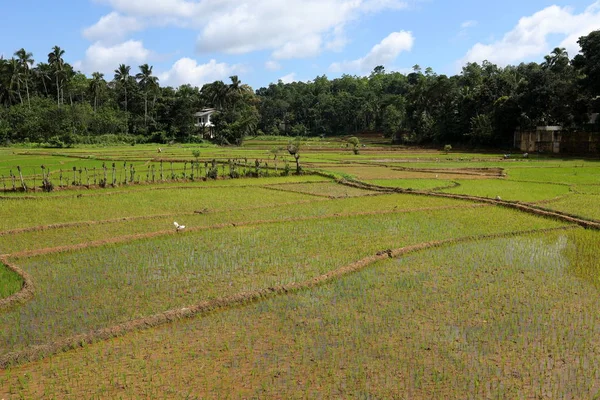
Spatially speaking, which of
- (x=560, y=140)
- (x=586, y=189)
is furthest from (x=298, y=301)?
(x=560, y=140)

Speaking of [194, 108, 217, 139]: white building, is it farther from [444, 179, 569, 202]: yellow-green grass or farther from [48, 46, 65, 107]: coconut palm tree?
[444, 179, 569, 202]: yellow-green grass

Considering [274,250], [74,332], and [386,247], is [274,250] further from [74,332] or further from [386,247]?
[74,332]

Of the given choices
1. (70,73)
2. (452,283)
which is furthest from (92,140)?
(452,283)

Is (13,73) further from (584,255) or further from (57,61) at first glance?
(584,255)

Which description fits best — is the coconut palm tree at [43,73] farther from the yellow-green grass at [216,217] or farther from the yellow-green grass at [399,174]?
the yellow-green grass at [216,217]

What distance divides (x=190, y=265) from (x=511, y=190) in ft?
43.8

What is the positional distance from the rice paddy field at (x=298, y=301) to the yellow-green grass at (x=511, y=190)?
2.28 m

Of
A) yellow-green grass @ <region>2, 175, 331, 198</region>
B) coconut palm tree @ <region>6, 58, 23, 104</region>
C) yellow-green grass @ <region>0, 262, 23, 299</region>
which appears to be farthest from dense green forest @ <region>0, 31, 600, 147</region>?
yellow-green grass @ <region>0, 262, 23, 299</region>

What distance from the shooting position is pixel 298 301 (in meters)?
6.47

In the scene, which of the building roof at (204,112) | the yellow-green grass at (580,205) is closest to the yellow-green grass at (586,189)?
the yellow-green grass at (580,205)

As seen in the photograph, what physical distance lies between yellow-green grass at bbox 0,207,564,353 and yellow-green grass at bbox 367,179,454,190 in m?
6.22

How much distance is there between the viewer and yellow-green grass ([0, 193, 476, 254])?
379 inches

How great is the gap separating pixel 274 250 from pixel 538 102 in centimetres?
3590

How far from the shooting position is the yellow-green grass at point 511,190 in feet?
52.3
